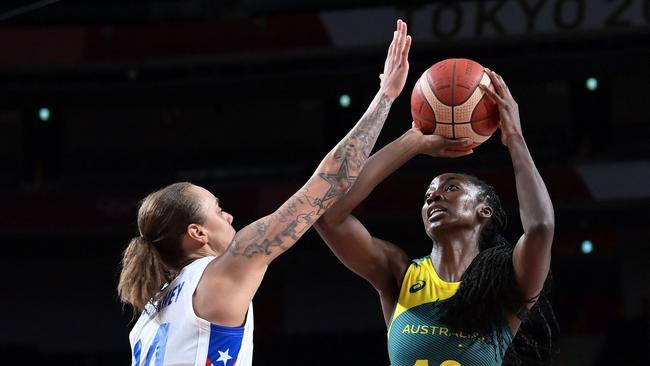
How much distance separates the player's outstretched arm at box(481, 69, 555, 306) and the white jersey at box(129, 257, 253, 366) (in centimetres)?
112

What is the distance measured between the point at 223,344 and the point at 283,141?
11.1m

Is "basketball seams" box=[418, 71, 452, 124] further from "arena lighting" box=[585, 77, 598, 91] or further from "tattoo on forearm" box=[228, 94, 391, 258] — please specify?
"arena lighting" box=[585, 77, 598, 91]

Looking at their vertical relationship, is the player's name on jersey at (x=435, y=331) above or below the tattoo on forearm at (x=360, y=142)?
below

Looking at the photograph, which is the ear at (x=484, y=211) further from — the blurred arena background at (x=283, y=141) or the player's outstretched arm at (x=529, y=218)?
the blurred arena background at (x=283, y=141)

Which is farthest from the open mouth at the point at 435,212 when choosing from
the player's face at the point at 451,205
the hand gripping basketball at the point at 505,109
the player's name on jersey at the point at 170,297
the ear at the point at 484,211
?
the player's name on jersey at the point at 170,297

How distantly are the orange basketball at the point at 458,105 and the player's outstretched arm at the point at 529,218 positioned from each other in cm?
8

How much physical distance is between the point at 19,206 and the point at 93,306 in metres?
2.26

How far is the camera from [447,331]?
3.60m

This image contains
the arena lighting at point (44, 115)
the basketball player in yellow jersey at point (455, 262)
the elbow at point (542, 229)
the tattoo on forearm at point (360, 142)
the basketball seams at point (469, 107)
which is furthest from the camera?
the arena lighting at point (44, 115)

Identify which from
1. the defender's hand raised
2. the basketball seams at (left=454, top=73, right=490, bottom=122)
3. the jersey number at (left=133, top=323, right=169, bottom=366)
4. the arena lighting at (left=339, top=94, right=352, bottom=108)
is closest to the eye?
the basketball seams at (left=454, top=73, right=490, bottom=122)

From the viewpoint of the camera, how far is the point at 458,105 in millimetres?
3674

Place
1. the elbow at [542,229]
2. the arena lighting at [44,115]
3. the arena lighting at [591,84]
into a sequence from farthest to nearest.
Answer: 1. the arena lighting at [44,115]
2. the arena lighting at [591,84]
3. the elbow at [542,229]

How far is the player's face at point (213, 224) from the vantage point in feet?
9.95

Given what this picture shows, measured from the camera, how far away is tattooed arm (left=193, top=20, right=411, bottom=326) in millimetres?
2707
